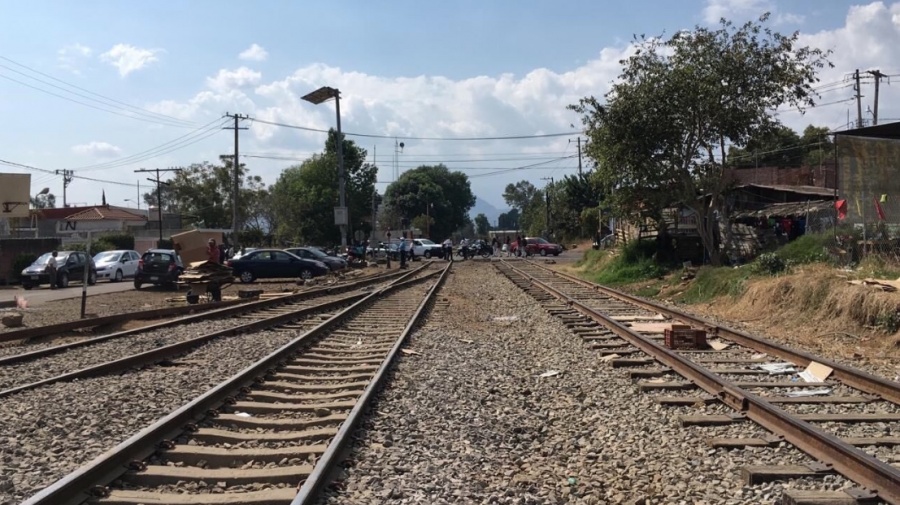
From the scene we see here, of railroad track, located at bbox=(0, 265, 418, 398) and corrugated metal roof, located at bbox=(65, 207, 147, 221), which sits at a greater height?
corrugated metal roof, located at bbox=(65, 207, 147, 221)

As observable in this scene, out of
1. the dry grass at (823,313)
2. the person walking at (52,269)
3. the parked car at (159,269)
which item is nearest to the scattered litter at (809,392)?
the dry grass at (823,313)

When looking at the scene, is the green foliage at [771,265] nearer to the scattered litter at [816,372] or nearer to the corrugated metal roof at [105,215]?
the scattered litter at [816,372]

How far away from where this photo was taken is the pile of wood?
2092cm

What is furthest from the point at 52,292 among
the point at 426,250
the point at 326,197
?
the point at 326,197

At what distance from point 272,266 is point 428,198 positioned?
281 feet

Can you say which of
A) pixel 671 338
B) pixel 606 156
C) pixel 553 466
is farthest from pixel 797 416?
pixel 606 156

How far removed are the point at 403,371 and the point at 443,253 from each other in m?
50.3

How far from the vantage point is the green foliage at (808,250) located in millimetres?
17547

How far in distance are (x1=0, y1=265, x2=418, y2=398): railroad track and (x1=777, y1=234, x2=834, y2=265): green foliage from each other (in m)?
10.8

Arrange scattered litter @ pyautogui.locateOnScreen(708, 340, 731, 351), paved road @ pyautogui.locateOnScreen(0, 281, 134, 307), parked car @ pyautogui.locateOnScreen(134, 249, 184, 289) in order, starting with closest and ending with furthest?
1. scattered litter @ pyautogui.locateOnScreen(708, 340, 731, 351)
2. paved road @ pyautogui.locateOnScreen(0, 281, 134, 307)
3. parked car @ pyautogui.locateOnScreen(134, 249, 184, 289)

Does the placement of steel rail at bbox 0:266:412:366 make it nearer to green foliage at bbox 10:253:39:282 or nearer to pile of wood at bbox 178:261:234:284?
pile of wood at bbox 178:261:234:284

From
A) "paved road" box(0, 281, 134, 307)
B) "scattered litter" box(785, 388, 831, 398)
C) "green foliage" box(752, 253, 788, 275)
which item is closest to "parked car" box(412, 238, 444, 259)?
"paved road" box(0, 281, 134, 307)

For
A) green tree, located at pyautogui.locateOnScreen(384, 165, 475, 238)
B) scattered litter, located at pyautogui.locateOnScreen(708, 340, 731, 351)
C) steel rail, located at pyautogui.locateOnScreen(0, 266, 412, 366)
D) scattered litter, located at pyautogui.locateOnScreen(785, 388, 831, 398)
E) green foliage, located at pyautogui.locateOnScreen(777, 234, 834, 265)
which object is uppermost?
green tree, located at pyautogui.locateOnScreen(384, 165, 475, 238)

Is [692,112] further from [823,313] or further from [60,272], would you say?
[60,272]
